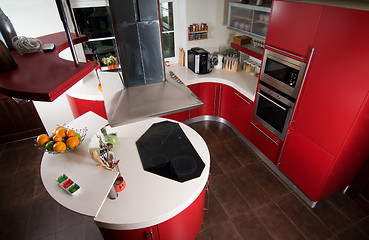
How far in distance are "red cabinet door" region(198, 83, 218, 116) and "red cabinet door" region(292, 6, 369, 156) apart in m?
1.48

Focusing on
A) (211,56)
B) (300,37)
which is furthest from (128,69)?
(211,56)

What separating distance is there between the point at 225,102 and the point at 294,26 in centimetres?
166

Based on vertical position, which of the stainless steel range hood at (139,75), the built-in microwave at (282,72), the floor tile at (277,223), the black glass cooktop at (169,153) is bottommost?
the floor tile at (277,223)

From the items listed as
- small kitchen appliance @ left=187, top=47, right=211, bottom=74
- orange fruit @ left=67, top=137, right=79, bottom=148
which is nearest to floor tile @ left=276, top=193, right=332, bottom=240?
small kitchen appliance @ left=187, top=47, right=211, bottom=74

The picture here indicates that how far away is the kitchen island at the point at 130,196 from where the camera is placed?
60.0 inches

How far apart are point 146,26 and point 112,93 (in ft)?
1.60

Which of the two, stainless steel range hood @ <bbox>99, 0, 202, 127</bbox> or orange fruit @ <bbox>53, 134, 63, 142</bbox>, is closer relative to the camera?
stainless steel range hood @ <bbox>99, 0, 202, 127</bbox>

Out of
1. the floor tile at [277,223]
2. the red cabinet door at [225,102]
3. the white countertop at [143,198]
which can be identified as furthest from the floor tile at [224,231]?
the red cabinet door at [225,102]

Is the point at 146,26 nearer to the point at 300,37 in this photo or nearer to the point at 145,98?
the point at 145,98

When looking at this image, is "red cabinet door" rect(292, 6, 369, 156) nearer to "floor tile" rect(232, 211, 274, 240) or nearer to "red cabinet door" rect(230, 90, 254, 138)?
"red cabinet door" rect(230, 90, 254, 138)

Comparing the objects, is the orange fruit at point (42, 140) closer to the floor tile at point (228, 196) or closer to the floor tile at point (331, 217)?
the floor tile at point (228, 196)

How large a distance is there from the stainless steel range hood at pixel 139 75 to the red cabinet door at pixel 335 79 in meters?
1.32

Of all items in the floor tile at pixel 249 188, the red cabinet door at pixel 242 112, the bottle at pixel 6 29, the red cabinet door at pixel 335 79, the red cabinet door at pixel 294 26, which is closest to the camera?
the bottle at pixel 6 29

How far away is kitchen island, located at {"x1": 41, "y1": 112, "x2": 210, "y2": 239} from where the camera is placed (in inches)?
60.0
